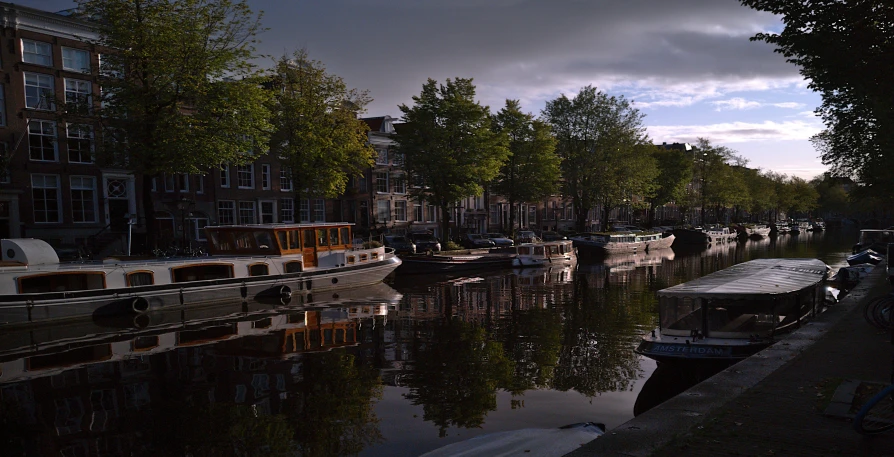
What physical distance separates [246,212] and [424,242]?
50.3ft

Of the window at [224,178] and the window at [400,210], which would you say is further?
the window at [400,210]

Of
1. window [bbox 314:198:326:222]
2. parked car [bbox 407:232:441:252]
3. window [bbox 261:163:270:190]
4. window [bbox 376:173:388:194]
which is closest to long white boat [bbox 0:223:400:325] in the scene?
parked car [bbox 407:232:441:252]

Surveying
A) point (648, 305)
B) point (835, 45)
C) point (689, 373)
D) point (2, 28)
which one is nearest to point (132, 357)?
point (689, 373)

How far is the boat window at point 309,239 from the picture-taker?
32.3m

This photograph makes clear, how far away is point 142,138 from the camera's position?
29734 millimetres

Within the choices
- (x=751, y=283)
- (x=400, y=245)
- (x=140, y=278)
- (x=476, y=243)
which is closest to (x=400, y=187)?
(x=476, y=243)

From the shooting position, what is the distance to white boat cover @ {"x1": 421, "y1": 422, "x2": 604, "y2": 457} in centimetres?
868

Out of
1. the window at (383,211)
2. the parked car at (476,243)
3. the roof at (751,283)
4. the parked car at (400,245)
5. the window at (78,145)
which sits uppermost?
the window at (78,145)

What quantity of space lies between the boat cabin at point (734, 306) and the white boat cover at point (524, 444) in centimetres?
637

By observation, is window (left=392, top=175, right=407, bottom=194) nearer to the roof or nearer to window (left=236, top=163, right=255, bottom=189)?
window (left=236, top=163, right=255, bottom=189)

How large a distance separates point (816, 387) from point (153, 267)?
2488cm

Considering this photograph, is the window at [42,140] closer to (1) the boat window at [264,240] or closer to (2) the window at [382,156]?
(1) the boat window at [264,240]

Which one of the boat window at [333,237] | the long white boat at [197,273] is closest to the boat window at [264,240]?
the long white boat at [197,273]

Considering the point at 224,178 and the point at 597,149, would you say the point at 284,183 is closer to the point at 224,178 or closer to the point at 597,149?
the point at 224,178
